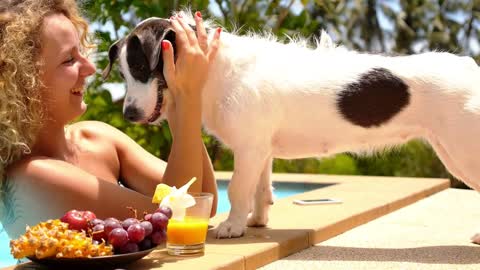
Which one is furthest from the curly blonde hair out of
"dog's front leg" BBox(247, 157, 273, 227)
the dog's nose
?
"dog's front leg" BBox(247, 157, 273, 227)

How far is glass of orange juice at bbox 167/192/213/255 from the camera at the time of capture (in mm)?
2635

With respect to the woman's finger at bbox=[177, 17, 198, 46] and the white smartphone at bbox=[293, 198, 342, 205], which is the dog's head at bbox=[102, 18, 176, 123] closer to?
the woman's finger at bbox=[177, 17, 198, 46]

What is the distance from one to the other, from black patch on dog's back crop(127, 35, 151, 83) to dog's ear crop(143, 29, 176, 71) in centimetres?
3

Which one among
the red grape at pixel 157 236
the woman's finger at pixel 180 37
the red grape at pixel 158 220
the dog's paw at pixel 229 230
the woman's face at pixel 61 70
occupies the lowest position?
the dog's paw at pixel 229 230

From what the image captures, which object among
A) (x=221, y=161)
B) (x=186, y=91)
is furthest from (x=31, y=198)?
(x=221, y=161)

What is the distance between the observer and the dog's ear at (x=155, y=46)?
2.97 metres

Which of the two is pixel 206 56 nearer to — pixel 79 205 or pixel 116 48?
pixel 116 48

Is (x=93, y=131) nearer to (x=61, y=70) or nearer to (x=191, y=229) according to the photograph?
(x=61, y=70)

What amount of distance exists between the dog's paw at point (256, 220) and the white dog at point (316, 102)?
0.25 m

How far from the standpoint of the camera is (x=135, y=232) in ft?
7.73

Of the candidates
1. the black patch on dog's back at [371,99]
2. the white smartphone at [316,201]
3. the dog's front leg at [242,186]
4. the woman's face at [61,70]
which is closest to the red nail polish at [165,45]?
the woman's face at [61,70]

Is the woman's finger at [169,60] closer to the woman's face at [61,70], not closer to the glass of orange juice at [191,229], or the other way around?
the woman's face at [61,70]

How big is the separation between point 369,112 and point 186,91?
932 mm

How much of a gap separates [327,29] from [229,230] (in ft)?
19.6
